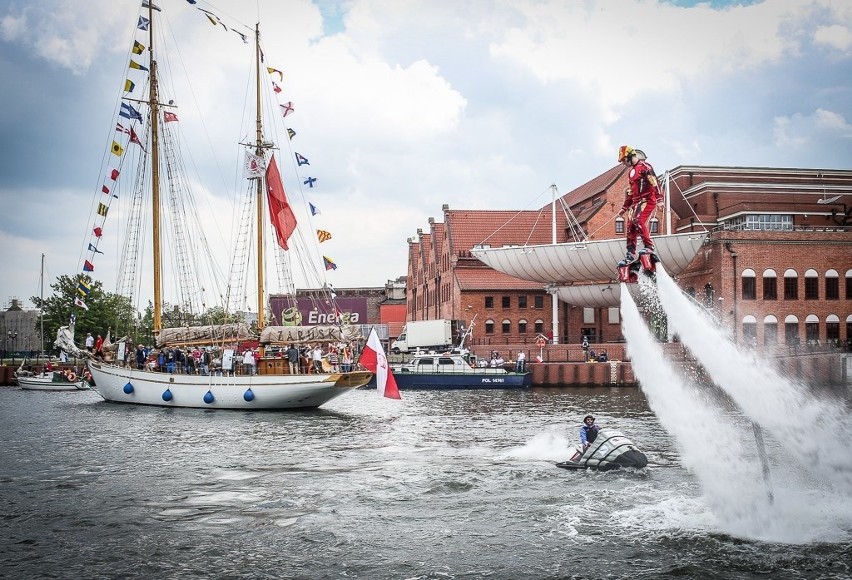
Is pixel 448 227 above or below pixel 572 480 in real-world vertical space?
above

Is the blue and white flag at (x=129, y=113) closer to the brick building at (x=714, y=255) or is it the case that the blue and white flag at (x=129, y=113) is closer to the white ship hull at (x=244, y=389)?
the white ship hull at (x=244, y=389)

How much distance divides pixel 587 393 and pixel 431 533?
4190 cm

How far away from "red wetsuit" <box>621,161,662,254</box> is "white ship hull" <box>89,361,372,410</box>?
1306 inches

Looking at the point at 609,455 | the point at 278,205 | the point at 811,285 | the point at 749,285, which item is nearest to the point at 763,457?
the point at 609,455

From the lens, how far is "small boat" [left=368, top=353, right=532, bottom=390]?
2594 inches

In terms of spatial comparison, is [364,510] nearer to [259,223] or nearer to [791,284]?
[259,223]

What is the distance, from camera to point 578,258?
7131 cm

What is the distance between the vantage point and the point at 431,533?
66.6 feet

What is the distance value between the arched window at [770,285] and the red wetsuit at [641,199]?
61927mm

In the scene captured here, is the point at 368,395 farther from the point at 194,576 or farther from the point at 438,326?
the point at 194,576

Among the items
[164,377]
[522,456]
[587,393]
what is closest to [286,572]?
[522,456]

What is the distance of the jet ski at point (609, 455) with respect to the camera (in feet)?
89.8

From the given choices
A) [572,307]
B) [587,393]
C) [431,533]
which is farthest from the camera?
[572,307]

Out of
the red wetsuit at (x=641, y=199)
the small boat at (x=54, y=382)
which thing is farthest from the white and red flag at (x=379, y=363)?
the small boat at (x=54, y=382)
